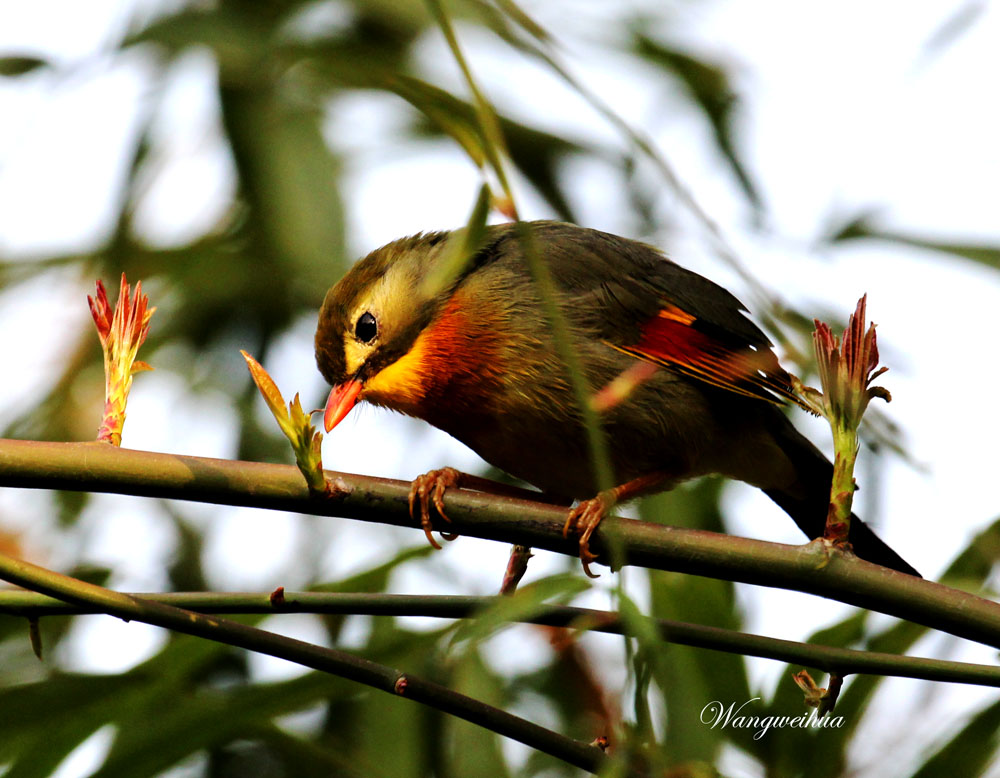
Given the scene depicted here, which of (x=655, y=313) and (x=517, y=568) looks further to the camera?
(x=655, y=313)

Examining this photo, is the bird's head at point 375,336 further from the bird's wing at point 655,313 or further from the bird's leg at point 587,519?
the bird's leg at point 587,519

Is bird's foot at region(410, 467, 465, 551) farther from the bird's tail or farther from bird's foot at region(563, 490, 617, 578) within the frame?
the bird's tail

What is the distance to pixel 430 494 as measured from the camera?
235cm

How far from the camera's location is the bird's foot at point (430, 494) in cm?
197

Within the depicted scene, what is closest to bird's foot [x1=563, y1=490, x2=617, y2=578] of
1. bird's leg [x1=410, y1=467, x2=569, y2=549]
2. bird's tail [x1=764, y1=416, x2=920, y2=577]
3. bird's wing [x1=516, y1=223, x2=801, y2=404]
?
bird's leg [x1=410, y1=467, x2=569, y2=549]

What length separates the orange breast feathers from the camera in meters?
3.12

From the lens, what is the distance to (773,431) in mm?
3680

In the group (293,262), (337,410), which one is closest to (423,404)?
(337,410)

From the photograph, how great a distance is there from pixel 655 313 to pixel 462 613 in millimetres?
1834

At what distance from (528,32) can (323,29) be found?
2.88 metres

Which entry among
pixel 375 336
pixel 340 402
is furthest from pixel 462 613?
pixel 375 336

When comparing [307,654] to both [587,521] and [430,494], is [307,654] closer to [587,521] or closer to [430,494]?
[430,494]

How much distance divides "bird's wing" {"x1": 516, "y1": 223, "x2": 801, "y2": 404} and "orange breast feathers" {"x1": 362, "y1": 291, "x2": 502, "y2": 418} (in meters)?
0.29

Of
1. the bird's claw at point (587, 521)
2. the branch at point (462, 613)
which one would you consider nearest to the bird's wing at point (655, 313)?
the bird's claw at point (587, 521)
